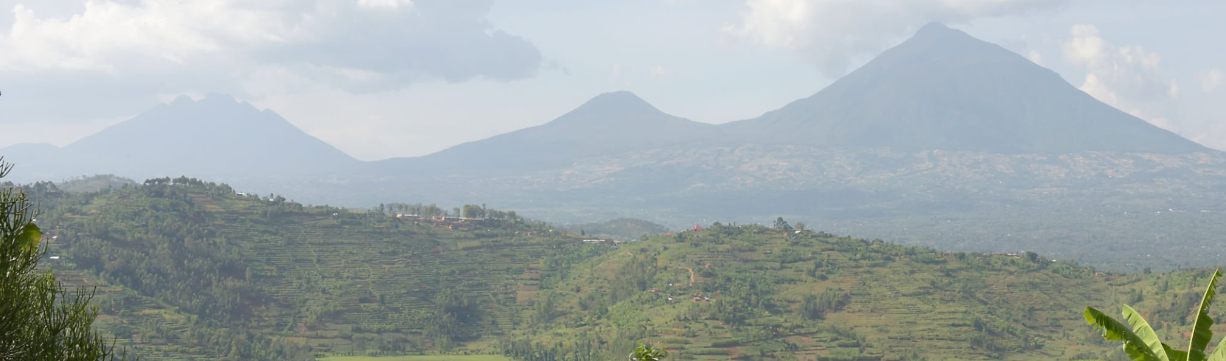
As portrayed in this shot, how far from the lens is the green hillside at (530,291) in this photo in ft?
232

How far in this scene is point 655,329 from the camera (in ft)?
239

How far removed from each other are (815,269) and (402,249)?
128 ft

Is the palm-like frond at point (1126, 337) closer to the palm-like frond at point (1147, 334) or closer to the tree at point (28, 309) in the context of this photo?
the palm-like frond at point (1147, 334)

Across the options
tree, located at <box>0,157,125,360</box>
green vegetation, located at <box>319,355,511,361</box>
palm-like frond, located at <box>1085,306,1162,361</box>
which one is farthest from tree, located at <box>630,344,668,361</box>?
green vegetation, located at <box>319,355,511,361</box>

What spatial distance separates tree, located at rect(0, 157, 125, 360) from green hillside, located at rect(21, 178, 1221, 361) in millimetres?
55530

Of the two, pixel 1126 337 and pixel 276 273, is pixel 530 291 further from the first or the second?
pixel 1126 337

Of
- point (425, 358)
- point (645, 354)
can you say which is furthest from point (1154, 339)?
point (425, 358)

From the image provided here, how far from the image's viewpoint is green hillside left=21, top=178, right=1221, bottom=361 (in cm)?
7056

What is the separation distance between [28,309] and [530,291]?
3299 inches

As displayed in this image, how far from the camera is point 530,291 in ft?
308

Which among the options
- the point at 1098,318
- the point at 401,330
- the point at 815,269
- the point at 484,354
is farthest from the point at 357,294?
the point at 1098,318

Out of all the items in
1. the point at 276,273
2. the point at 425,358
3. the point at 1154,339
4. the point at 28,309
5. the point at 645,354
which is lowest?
the point at 425,358

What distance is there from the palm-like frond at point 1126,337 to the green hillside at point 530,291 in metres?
57.1

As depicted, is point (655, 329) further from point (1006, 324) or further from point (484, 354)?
point (1006, 324)
